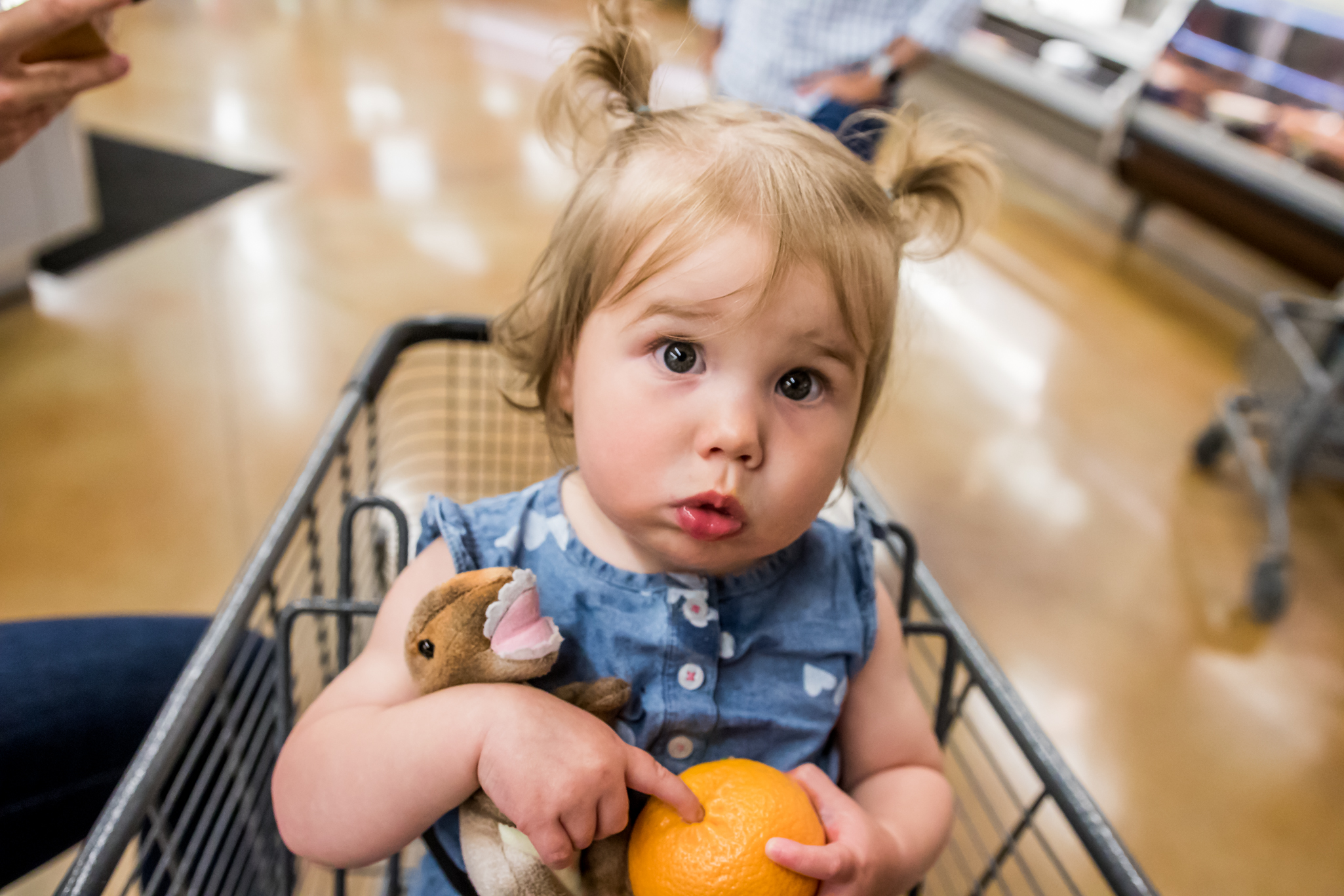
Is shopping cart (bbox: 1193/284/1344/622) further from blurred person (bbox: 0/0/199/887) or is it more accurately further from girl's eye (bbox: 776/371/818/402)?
blurred person (bbox: 0/0/199/887)

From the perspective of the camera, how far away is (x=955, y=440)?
8.95ft

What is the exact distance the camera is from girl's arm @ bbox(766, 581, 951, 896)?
2.41 ft

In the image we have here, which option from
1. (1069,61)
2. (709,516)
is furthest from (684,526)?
(1069,61)

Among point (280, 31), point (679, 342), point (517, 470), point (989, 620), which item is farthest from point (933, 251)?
point (280, 31)

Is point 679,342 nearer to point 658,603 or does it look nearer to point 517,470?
point 658,603

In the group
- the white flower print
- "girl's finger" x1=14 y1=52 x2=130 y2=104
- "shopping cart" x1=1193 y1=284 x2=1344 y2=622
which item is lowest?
"shopping cart" x1=1193 y1=284 x2=1344 y2=622

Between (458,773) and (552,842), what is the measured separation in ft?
0.26

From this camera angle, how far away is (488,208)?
3727 millimetres

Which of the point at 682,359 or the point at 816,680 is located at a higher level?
the point at 682,359

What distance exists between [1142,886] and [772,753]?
30cm

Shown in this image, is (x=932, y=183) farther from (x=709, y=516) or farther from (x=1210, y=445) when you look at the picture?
(x=1210, y=445)

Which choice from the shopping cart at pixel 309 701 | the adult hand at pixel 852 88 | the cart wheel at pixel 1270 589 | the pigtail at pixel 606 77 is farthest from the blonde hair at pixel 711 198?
the cart wheel at pixel 1270 589

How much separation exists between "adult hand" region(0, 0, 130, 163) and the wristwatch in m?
1.48

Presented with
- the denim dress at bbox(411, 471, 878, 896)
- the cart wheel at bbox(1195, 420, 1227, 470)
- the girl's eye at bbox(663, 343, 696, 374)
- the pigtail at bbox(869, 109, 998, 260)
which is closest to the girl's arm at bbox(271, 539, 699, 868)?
the denim dress at bbox(411, 471, 878, 896)
